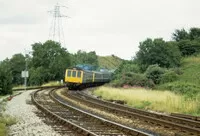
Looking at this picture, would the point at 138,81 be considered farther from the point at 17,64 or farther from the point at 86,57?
the point at 86,57

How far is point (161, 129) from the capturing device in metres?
15.1

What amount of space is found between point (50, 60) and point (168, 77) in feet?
159

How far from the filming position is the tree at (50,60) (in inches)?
3447

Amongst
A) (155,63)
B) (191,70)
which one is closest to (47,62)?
(155,63)

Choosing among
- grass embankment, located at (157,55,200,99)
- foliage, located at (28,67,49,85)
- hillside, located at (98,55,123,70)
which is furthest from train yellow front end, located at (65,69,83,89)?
hillside, located at (98,55,123,70)

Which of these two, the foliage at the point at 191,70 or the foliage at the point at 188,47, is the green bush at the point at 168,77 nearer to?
the foliage at the point at 191,70

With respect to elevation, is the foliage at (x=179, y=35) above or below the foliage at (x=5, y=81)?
above

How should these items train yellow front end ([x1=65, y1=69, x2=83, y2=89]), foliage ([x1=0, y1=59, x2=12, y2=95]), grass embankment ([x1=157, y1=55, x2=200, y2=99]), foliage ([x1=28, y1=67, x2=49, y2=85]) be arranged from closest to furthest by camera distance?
grass embankment ([x1=157, y1=55, x2=200, y2=99]) < foliage ([x1=0, y1=59, x2=12, y2=95]) < train yellow front end ([x1=65, y1=69, x2=83, y2=89]) < foliage ([x1=28, y1=67, x2=49, y2=85])

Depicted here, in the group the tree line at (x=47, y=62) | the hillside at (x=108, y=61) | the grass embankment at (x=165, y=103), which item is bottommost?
the grass embankment at (x=165, y=103)

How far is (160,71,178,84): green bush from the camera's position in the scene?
48.2 m

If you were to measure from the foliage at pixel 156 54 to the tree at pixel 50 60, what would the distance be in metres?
31.3

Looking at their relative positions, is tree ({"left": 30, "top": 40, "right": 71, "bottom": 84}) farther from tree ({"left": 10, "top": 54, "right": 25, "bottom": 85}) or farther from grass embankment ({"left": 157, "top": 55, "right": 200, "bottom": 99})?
grass embankment ({"left": 157, "top": 55, "right": 200, "bottom": 99})

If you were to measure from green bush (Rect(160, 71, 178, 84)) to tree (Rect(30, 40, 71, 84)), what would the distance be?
41270 mm

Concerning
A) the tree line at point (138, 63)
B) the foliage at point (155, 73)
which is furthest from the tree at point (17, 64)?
the foliage at point (155, 73)
